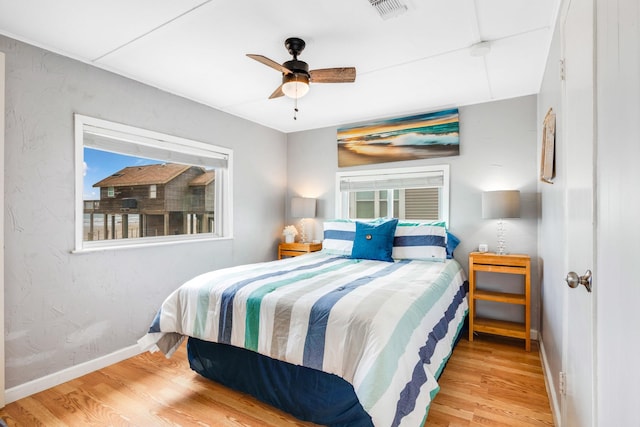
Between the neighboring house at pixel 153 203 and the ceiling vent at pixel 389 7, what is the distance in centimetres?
246

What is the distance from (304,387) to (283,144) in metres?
3.47

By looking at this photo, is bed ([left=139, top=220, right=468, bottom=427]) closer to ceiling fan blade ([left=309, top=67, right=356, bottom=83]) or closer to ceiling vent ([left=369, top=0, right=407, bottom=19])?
ceiling fan blade ([left=309, top=67, right=356, bottom=83])

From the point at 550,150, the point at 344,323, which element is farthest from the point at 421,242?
the point at 344,323

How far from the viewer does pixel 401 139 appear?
12.5 ft

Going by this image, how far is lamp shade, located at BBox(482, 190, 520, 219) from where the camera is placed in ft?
9.62

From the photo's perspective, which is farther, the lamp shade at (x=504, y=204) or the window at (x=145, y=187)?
the lamp shade at (x=504, y=204)

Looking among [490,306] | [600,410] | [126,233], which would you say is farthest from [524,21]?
[126,233]

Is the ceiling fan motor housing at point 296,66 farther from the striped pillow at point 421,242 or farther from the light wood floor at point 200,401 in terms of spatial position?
the light wood floor at point 200,401

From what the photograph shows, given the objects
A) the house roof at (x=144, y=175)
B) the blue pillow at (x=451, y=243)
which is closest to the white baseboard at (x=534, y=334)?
the blue pillow at (x=451, y=243)

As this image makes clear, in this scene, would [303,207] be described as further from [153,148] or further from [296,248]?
[153,148]

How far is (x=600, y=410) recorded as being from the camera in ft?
3.11

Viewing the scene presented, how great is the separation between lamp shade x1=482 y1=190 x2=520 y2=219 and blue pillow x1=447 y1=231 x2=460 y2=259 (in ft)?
1.74

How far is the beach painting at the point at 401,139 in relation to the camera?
3.55 meters

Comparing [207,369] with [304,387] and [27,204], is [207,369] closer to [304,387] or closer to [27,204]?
[304,387]
